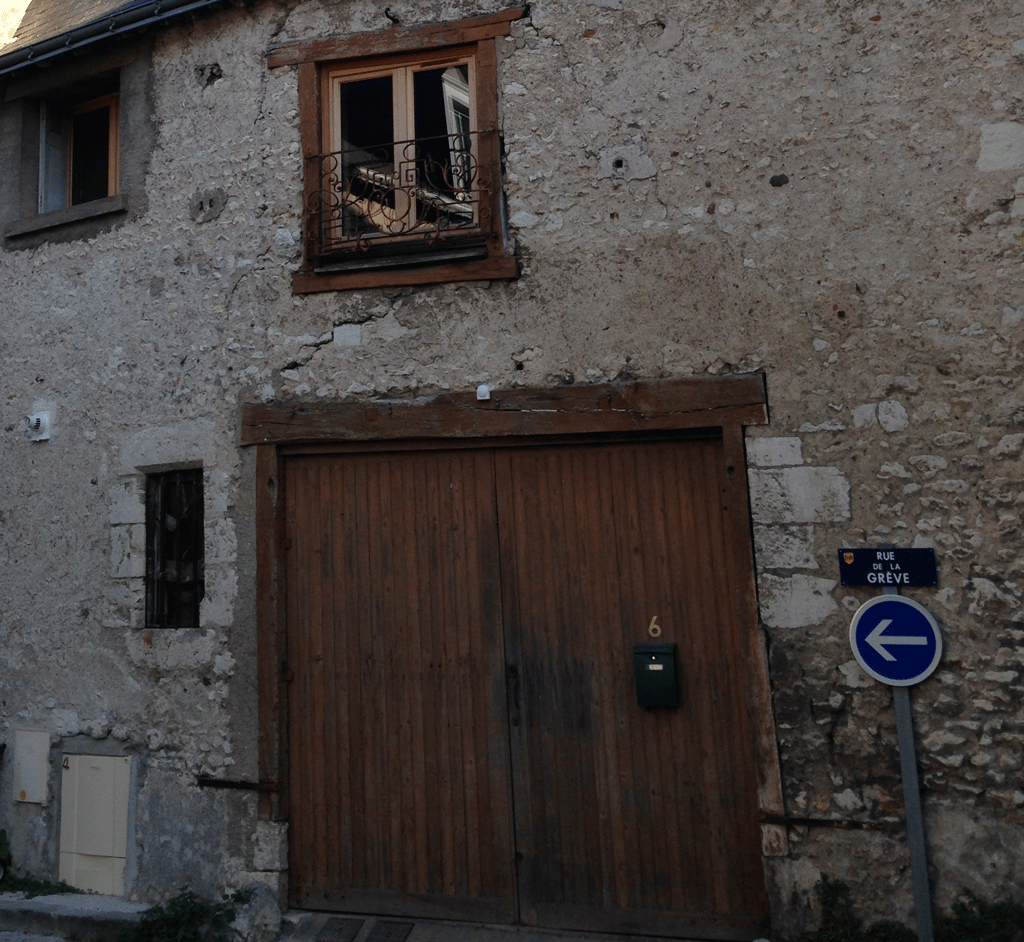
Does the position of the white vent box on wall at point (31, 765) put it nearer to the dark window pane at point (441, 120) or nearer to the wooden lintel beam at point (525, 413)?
the wooden lintel beam at point (525, 413)

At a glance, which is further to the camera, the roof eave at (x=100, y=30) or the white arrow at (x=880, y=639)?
the roof eave at (x=100, y=30)

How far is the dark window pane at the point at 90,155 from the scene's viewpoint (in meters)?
5.58

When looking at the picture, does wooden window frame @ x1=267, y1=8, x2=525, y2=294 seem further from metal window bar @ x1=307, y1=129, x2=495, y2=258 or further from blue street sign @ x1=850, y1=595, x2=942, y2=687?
blue street sign @ x1=850, y1=595, x2=942, y2=687

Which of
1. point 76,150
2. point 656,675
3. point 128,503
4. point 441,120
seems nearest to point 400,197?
point 441,120

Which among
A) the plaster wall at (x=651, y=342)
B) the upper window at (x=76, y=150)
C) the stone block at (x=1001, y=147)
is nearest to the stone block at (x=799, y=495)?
the plaster wall at (x=651, y=342)

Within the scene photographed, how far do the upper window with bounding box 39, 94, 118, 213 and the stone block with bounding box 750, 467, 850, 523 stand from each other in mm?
4457

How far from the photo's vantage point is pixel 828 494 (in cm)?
387

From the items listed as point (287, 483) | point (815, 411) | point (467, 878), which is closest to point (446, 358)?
point (287, 483)

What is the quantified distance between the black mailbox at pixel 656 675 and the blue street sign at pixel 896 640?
2.70 ft

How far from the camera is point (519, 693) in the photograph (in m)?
4.28

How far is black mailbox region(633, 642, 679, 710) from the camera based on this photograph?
4.03 m

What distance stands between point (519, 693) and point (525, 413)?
1395 millimetres

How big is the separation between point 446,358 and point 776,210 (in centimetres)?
176

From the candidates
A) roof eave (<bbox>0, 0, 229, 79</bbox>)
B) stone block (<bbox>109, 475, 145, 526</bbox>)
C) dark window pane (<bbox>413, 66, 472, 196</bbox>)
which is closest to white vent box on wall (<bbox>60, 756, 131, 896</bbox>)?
stone block (<bbox>109, 475, 145, 526</bbox>)
